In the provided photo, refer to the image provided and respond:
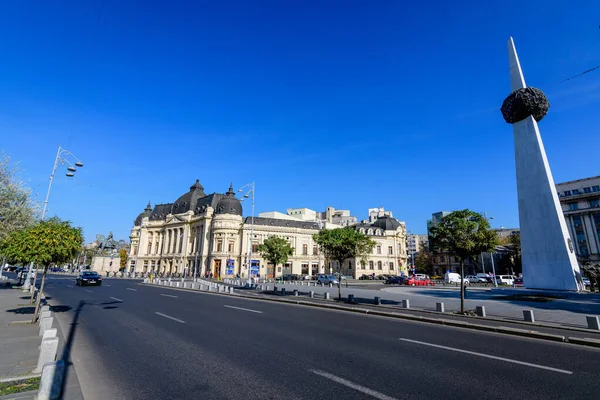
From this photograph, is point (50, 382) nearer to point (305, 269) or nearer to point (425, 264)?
point (305, 269)

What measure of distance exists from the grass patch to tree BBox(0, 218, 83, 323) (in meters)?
7.26

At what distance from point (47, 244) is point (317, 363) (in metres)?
12.2

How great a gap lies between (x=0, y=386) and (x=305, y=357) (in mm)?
5897

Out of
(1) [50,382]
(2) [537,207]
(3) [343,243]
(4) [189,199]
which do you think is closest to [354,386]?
(1) [50,382]

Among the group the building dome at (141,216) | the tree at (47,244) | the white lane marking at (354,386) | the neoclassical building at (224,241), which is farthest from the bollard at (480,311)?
the building dome at (141,216)

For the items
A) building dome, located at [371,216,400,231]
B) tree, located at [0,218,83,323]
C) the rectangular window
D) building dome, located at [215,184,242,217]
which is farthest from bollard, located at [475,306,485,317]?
building dome, located at [371,216,400,231]

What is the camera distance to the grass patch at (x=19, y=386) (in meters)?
5.27

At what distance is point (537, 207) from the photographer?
2716 centimetres

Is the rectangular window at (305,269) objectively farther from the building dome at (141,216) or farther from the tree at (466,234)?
the tree at (466,234)

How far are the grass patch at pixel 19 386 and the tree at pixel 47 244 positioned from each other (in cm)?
726

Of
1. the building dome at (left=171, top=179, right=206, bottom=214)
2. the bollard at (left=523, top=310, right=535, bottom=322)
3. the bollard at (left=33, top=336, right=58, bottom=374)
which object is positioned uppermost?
the building dome at (left=171, top=179, right=206, bottom=214)

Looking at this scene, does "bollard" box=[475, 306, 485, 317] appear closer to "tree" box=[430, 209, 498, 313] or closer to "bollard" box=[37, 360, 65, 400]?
"tree" box=[430, 209, 498, 313]

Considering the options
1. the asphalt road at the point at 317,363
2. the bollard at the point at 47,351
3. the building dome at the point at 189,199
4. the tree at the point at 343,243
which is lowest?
the asphalt road at the point at 317,363

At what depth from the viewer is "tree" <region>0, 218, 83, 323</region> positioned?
470 inches
